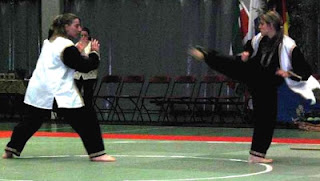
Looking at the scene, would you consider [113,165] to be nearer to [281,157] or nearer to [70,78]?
[70,78]

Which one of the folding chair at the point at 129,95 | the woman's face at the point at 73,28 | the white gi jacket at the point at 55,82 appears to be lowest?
the folding chair at the point at 129,95

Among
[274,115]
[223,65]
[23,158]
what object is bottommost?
[23,158]

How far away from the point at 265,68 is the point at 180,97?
9.86 meters

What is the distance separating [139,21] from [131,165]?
487 inches

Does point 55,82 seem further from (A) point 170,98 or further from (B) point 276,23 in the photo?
(A) point 170,98

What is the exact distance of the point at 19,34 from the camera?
2206 cm

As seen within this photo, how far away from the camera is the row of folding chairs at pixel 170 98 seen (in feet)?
59.1

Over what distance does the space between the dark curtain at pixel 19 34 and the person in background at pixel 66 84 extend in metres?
12.8

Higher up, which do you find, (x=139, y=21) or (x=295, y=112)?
(x=139, y=21)

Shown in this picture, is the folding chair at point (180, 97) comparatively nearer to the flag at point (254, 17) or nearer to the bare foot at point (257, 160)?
the flag at point (254, 17)

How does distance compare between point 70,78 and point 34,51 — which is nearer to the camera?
point 70,78

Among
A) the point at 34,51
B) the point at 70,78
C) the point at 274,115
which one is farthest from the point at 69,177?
the point at 34,51

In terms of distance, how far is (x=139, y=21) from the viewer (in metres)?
20.6

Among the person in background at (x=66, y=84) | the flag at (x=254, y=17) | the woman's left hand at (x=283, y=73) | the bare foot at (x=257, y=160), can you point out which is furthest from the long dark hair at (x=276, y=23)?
the flag at (x=254, y=17)
